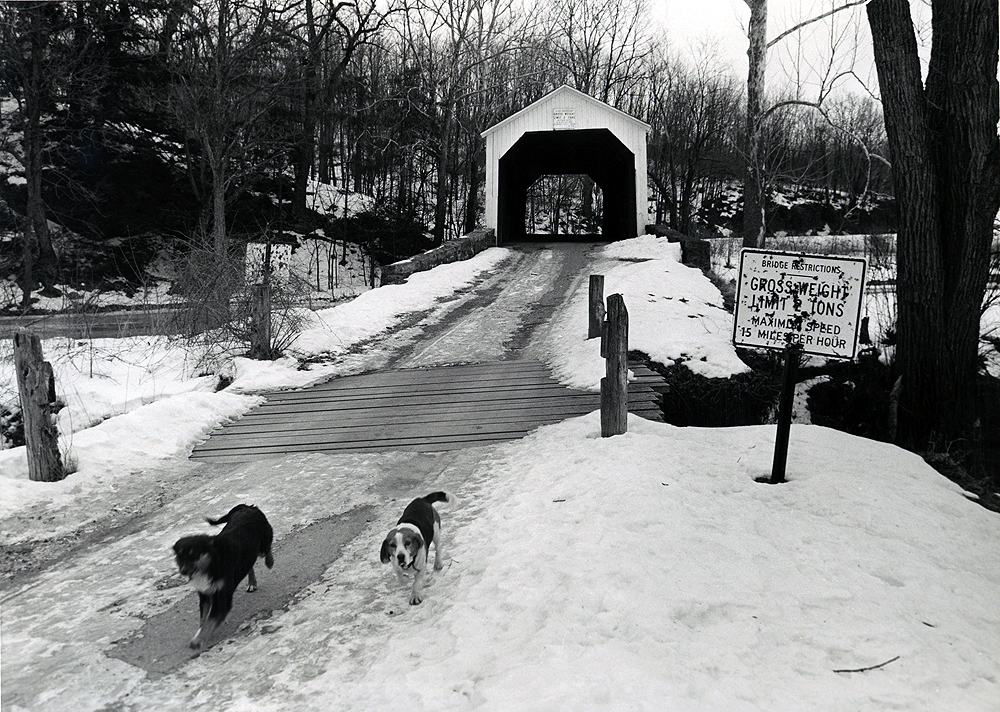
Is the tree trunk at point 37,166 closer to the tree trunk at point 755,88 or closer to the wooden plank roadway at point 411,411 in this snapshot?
the wooden plank roadway at point 411,411

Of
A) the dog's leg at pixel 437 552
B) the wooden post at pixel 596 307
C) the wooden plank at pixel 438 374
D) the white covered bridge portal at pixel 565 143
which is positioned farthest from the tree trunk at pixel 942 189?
the white covered bridge portal at pixel 565 143

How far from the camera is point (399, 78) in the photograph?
33.4m

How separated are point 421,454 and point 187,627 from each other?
2799 mm

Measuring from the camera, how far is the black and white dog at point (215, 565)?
3.38 meters

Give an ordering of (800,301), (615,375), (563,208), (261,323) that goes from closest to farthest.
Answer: (800,301), (615,375), (261,323), (563,208)

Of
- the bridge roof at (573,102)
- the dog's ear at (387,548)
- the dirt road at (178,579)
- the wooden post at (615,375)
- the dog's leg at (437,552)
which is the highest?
the bridge roof at (573,102)

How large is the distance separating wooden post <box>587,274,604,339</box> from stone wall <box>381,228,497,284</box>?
7.07 metres

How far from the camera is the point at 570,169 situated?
3161 cm

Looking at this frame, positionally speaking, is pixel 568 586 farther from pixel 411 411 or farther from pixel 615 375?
pixel 411 411

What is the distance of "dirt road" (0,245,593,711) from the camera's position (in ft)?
10.7

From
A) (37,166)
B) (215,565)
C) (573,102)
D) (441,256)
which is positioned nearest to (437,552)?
(215,565)

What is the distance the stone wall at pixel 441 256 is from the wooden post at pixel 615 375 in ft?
34.2

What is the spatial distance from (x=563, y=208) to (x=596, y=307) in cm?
3669

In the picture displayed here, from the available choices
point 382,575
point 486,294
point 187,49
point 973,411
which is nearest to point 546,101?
point 486,294
